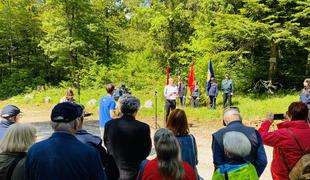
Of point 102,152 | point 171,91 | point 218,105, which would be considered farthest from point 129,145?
point 218,105

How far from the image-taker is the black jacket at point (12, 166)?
9.07 feet

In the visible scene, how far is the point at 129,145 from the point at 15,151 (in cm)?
129

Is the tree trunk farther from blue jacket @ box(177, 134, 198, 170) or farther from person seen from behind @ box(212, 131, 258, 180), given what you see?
person seen from behind @ box(212, 131, 258, 180)

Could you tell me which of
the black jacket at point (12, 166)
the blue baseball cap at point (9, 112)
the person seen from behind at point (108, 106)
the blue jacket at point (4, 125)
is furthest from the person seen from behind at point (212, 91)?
the black jacket at point (12, 166)

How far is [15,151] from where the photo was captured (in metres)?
2.86

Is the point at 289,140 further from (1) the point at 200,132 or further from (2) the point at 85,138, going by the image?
(1) the point at 200,132

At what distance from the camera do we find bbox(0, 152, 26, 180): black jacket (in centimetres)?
276

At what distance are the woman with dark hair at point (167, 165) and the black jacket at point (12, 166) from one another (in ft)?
3.35

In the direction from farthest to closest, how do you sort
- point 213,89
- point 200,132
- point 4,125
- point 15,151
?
point 213,89 < point 200,132 < point 4,125 < point 15,151

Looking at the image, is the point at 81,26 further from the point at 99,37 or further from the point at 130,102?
the point at 130,102

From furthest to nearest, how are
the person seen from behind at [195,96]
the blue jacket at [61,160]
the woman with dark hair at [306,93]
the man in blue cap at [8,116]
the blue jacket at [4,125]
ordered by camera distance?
the person seen from behind at [195,96] < the woman with dark hair at [306,93] < the man in blue cap at [8,116] < the blue jacket at [4,125] < the blue jacket at [61,160]

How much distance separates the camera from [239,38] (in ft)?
58.0

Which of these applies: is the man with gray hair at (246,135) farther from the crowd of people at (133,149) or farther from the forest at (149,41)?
the forest at (149,41)

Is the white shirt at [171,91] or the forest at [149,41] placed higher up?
the forest at [149,41]
